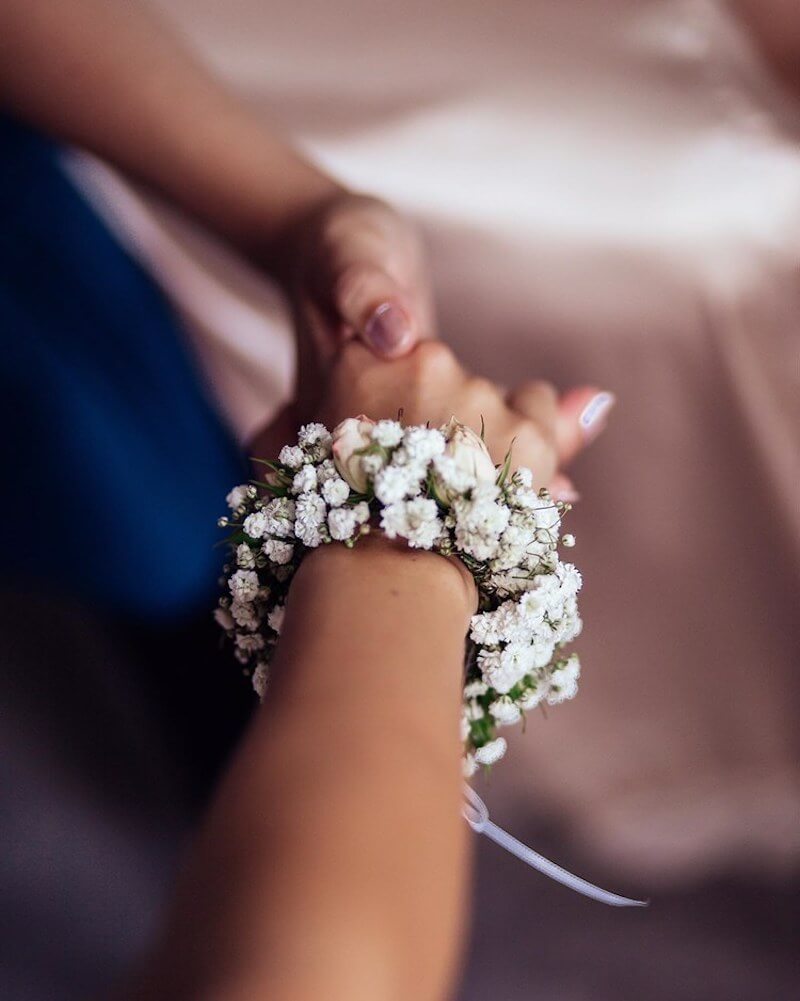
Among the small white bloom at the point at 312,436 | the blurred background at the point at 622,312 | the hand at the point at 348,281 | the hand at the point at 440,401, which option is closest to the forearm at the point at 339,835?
the small white bloom at the point at 312,436

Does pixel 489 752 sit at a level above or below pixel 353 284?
below

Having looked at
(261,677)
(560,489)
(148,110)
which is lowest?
(261,677)

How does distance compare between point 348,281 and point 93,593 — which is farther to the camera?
point 93,593

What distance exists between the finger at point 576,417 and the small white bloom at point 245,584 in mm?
445

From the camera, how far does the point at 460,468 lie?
0.56 meters

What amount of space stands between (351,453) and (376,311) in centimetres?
32

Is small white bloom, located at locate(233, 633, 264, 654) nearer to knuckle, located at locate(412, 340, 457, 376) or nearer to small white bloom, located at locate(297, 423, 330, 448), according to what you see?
small white bloom, located at locate(297, 423, 330, 448)

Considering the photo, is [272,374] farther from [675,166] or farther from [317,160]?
[675,166]

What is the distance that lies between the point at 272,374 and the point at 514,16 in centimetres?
61

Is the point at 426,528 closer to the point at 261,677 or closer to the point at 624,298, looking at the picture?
the point at 261,677

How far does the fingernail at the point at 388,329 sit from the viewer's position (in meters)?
0.83

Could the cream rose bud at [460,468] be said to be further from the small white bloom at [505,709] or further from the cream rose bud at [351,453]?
the small white bloom at [505,709]

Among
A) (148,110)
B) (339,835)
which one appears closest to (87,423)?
(148,110)

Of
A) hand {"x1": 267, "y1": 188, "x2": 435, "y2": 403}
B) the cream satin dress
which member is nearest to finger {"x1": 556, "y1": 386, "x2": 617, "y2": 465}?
hand {"x1": 267, "y1": 188, "x2": 435, "y2": 403}
